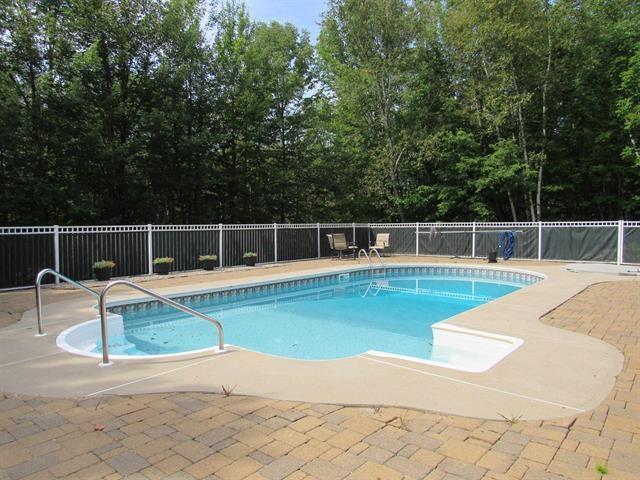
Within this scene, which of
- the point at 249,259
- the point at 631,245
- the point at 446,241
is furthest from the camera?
the point at 446,241

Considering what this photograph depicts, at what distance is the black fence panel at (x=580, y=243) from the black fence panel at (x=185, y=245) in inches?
421

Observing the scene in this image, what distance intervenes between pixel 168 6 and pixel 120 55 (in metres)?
3.25

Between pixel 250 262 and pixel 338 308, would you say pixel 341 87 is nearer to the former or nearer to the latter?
pixel 250 262

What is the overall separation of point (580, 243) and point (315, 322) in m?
10.1

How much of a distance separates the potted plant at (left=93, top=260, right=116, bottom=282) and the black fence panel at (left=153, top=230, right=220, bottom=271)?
1.32 meters

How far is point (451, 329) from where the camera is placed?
4.79 meters

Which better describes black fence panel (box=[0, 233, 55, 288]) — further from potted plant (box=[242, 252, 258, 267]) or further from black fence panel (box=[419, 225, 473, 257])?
black fence panel (box=[419, 225, 473, 257])

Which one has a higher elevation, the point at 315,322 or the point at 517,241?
the point at 517,241

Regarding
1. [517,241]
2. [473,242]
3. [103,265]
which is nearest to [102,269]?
[103,265]

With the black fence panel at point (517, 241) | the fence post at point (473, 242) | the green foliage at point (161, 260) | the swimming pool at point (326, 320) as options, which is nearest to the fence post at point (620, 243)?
the black fence panel at point (517, 241)

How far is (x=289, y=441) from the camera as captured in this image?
86.7 inches

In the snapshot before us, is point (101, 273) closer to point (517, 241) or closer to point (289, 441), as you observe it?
point (289, 441)

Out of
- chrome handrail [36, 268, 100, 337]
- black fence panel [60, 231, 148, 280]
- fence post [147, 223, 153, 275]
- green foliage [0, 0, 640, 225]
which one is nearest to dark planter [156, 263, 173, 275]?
fence post [147, 223, 153, 275]

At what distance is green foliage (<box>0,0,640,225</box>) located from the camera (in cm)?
1378
